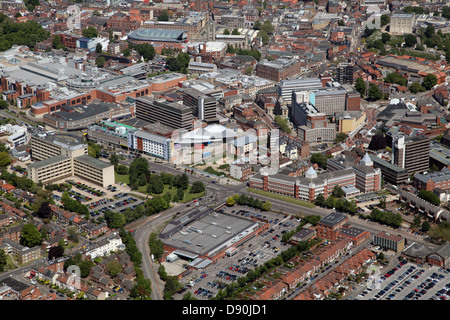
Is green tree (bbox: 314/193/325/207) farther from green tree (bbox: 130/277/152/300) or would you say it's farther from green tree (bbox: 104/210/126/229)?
green tree (bbox: 130/277/152/300)

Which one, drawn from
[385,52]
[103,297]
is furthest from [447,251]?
[385,52]

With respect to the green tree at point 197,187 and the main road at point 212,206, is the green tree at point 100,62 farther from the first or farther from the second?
the green tree at point 197,187

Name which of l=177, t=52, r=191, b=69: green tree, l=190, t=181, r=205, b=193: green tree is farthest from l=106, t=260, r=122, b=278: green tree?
l=177, t=52, r=191, b=69: green tree

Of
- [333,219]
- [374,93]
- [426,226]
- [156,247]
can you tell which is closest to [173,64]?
[374,93]

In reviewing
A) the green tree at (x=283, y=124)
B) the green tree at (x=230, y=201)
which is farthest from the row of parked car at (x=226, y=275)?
the green tree at (x=283, y=124)

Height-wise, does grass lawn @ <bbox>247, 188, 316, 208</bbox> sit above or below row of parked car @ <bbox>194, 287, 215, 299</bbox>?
above
